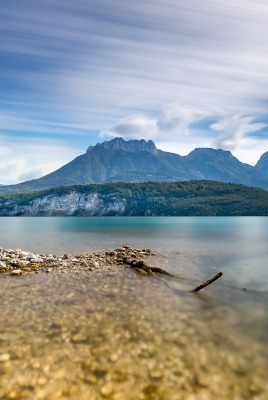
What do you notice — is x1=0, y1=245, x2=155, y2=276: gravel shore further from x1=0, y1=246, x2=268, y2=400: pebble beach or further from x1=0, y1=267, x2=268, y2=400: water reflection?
x1=0, y1=267, x2=268, y2=400: water reflection

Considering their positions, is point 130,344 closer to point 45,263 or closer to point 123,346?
point 123,346

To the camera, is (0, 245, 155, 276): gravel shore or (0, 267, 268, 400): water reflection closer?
(0, 267, 268, 400): water reflection

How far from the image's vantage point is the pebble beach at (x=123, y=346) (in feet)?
29.6

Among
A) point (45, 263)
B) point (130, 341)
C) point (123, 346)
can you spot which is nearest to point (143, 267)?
point (45, 263)

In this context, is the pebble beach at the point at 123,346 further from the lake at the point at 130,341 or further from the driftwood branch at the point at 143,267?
the driftwood branch at the point at 143,267

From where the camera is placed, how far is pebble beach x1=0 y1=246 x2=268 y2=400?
9016mm

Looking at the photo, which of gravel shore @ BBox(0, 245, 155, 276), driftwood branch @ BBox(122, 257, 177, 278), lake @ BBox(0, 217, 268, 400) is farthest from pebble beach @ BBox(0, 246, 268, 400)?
driftwood branch @ BBox(122, 257, 177, 278)

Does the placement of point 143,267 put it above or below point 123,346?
above

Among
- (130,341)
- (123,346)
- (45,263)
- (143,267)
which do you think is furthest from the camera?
(45,263)

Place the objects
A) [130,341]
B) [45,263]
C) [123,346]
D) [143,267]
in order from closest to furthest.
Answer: [123,346] < [130,341] < [143,267] < [45,263]

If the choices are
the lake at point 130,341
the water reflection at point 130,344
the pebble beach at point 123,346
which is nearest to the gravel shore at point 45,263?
the lake at point 130,341

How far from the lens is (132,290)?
67.8 feet

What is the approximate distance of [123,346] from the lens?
1176 cm

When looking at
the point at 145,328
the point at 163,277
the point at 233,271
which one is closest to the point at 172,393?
the point at 145,328
